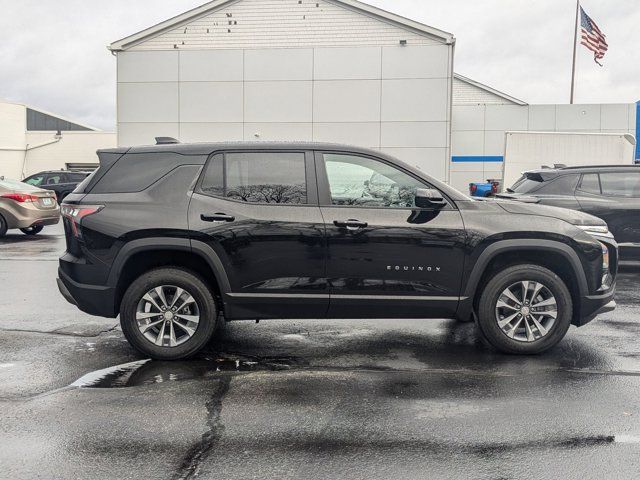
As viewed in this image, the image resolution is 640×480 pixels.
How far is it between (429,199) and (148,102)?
2232 cm

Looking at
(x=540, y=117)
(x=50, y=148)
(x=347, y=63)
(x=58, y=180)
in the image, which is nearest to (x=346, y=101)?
(x=347, y=63)

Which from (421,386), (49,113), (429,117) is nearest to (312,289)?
(421,386)

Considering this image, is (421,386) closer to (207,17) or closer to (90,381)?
(90,381)

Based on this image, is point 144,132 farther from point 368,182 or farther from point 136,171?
point 368,182

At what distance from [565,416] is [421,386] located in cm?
107

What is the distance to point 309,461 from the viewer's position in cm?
372

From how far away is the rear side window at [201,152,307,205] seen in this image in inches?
228

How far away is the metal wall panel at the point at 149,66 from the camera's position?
2581 centimetres

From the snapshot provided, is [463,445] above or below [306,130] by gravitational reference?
below

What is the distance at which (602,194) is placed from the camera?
1077 centimetres

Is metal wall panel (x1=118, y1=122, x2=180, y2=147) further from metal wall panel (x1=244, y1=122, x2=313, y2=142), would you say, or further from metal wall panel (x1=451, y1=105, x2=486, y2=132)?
metal wall panel (x1=451, y1=105, x2=486, y2=132)

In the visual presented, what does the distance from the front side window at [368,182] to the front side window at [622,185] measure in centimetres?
619

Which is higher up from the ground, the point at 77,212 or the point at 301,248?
the point at 77,212

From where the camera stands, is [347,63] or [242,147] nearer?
[242,147]
